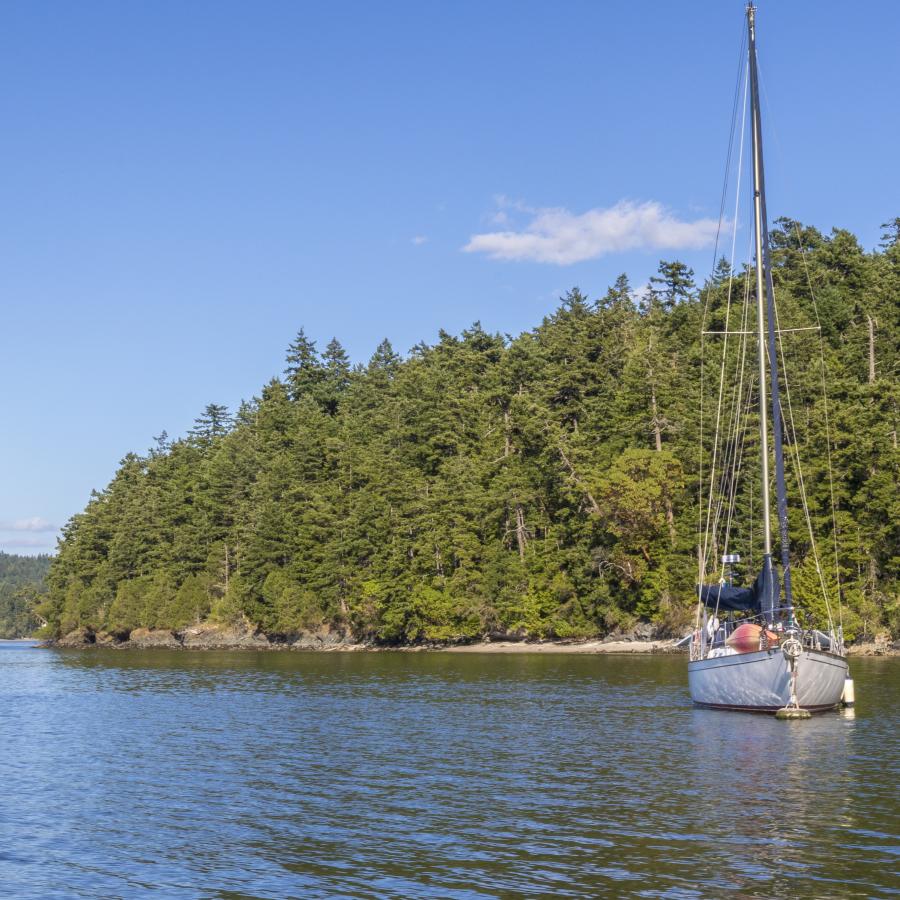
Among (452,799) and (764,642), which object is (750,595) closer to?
(764,642)

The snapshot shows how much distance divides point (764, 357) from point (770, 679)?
11.6 meters

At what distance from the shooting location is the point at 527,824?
72.3 ft

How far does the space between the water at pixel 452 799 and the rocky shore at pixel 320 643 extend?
106 feet

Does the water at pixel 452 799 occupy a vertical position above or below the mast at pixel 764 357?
below

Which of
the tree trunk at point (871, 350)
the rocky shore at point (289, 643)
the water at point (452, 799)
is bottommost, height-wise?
the rocky shore at point (289, 643)

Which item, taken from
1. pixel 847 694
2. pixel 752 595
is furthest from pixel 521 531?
pixel 847 694

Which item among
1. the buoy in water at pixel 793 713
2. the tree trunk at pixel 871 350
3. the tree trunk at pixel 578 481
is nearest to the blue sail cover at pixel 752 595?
the buoy in water at pixel 793 713

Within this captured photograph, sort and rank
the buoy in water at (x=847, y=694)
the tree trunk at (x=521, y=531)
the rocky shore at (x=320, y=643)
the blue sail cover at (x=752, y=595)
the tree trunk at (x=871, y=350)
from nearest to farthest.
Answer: the blue sail cover at (x=752, y=595) → the buoy in water at (x=847, y=694) → the rocky shore at (x=320, y=643) → the tree trunk at (x=871, y=350) → the tree trunk at (x=521, y=531)

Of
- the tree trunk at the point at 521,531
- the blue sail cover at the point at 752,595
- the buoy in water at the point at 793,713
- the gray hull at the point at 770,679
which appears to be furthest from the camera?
the tree trunk at the point at 521,531

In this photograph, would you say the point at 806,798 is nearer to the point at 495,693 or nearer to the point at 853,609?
the point at 495,693

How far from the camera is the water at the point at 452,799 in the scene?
59.5 feet

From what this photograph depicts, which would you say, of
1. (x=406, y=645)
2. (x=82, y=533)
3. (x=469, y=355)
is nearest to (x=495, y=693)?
(x=406, y=645)

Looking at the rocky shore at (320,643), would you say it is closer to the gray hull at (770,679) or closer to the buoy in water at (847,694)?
the buoy in water at (847,694)

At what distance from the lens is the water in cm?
1812
